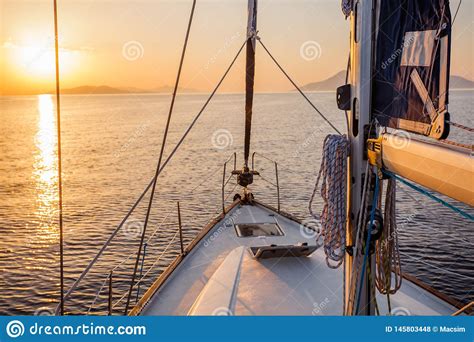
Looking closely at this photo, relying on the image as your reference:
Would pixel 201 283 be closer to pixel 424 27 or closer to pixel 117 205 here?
pixel 424 27

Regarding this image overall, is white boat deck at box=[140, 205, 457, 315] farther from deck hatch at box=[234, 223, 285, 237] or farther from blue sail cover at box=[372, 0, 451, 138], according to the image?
blue sail cover at box=[372, 0, 451, 138]

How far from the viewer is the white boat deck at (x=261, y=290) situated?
267 inches

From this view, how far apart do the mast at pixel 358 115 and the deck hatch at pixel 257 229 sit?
677 centimetres

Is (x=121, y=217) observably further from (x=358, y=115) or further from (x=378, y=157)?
(x=378, y=157)

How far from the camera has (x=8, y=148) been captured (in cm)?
4894

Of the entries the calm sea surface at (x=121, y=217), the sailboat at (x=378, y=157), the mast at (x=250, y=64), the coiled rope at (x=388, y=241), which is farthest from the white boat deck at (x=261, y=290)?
the mast at (x=250, y=64)

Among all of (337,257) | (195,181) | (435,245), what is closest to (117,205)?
(195,181)

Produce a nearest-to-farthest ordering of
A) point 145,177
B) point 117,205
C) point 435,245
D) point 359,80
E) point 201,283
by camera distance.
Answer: point 359,80 < point 201,283 < point 435,245 < point 117,205 < point 145,177

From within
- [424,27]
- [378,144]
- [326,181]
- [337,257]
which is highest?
[424,27]

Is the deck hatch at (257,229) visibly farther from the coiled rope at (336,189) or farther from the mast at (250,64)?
the coiled rope at (336,189)

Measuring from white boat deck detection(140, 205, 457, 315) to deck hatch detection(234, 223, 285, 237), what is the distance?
1.38m

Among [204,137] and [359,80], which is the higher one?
[359,80]

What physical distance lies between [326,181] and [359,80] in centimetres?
99

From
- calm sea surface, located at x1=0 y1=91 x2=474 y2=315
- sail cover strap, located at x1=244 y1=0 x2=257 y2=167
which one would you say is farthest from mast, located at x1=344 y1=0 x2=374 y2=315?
sail cover strap, located at x1=244 y1=0 x2=257 y2=167
